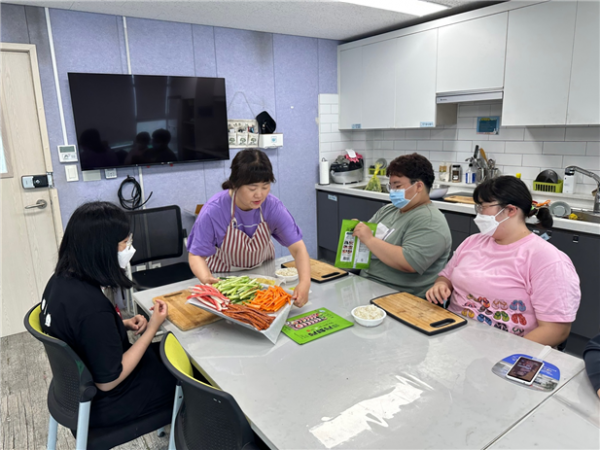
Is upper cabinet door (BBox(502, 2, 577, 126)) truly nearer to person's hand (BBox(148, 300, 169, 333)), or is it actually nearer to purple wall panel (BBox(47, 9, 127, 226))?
person's hand (BBox(148, 300, 169, 333))

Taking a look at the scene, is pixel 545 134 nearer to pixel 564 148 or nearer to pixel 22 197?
pixel 564 148

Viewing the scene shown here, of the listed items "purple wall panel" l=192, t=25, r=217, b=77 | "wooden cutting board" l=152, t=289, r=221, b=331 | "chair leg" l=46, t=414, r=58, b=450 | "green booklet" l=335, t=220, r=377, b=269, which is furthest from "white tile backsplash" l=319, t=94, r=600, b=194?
"chair leg" l=46, t=414, r=58, b=450

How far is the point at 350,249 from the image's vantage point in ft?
7.04

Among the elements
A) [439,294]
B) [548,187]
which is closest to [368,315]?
[439,294]

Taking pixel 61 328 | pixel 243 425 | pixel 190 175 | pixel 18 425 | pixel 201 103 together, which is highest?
pixel 201 103

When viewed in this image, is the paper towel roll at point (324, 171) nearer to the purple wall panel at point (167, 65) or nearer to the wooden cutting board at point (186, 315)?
the purple wall panel at point (167, 65)

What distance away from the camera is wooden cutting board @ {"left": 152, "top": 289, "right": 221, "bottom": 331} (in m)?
1.71

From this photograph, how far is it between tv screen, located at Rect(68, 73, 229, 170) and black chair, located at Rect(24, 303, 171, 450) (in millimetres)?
2138

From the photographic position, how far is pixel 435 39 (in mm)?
3752

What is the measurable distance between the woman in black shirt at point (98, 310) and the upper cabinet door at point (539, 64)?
9.89ft

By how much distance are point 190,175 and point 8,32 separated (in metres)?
1.69

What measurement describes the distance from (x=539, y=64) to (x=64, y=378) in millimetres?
3495

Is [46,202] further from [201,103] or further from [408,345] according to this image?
[408,345]

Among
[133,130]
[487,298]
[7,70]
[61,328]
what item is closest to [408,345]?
[487,298]
